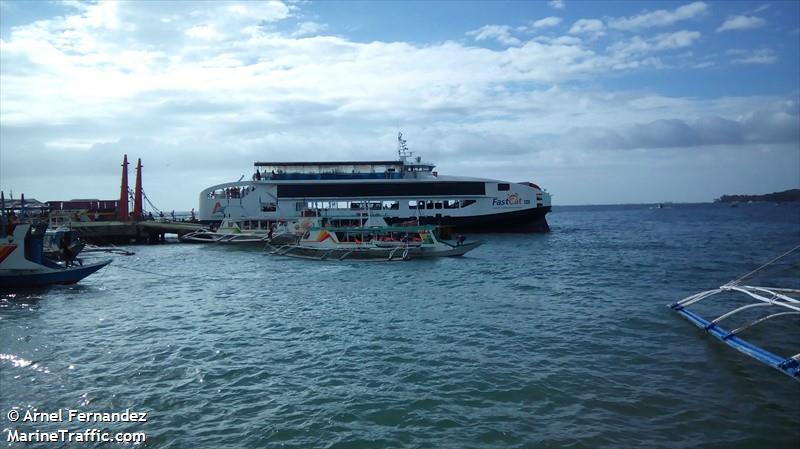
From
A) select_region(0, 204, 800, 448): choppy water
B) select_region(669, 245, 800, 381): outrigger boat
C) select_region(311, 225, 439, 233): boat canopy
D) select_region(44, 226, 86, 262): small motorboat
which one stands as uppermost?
select_region(311, 225, 439, 233): boat canopy

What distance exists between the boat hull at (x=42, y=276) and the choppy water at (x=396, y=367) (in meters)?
0.66

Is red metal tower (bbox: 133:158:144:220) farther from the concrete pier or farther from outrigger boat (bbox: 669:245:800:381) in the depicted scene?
outrigger boat (bbox: 669:245:800:381)

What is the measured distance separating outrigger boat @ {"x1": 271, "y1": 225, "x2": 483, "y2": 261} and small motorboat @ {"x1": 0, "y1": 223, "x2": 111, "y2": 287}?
1533cm

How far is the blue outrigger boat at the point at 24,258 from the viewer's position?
20.9 metres

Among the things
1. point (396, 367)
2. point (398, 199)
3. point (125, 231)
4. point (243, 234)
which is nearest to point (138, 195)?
point (125, 231)

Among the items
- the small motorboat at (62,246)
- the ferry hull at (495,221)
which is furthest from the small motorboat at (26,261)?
the ferry hull at (495,221)

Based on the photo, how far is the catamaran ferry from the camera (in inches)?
2025

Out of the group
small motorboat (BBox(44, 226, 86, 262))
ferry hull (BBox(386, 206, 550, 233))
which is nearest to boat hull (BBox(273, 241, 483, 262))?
small motorboat (BBox(44, 226, 86, 262))

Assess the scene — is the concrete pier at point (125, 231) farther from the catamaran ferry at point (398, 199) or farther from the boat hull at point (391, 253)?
the boat hull at point (391, 253)

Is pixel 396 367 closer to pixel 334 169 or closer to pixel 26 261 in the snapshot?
pixel 26 261

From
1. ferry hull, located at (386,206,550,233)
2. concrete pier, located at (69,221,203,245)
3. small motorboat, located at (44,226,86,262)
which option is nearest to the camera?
small motorboat, located at (44,226,86,262)

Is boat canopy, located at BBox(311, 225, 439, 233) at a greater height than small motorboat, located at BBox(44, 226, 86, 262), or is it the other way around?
boat canopy, located at BBox(311, 225, 439, 233)

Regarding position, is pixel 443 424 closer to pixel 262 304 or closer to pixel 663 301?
pixel 262 304

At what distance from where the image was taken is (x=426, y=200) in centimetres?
5184
